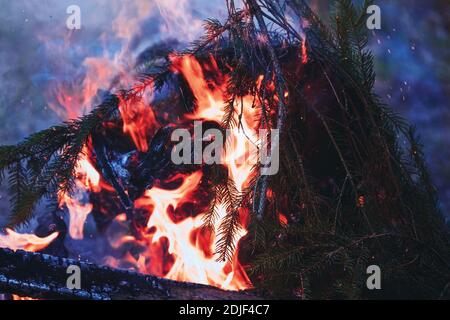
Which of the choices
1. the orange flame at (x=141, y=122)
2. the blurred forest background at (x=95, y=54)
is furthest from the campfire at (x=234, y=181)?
the blurred forest background at (x=95, y=54)

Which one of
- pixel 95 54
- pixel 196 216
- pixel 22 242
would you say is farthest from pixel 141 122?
pixel 22 242

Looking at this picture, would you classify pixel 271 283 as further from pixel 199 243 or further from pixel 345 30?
pixel 345 30

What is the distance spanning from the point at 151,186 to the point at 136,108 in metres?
0.29

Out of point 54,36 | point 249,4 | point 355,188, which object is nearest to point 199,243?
point 355,188

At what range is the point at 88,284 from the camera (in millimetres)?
1493

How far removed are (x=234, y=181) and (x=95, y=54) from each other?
37.9 inches

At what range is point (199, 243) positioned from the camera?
1.94m

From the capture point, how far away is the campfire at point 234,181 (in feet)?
4.88

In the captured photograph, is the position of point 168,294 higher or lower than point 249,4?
lower

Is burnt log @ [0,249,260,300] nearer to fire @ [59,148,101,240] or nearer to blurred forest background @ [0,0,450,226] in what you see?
fire @ [59,148,101,240]

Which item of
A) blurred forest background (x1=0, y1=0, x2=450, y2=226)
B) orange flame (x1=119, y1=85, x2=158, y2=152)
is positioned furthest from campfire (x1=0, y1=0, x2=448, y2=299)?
blurred forest background (x1=0, y1=0, x2=450, y2=226)

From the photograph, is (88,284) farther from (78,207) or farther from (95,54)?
(95,54)

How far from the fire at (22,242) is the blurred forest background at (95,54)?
0.38m

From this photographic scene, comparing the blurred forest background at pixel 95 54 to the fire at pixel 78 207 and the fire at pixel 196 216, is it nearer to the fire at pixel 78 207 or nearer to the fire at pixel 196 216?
the fire at pixel 78 207
